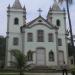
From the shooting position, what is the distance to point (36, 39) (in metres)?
46.5

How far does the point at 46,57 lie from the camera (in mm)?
46188

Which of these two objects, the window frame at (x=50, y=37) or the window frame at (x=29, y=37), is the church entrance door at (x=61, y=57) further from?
the window frame at (x=29, y=37)

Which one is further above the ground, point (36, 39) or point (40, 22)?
point (40, 22)

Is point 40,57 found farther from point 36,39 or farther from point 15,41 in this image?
point 15,41

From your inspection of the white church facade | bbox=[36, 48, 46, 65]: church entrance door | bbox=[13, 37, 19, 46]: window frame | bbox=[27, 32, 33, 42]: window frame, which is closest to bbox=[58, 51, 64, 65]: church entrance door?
the white church facade

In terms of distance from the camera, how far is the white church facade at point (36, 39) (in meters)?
46.2

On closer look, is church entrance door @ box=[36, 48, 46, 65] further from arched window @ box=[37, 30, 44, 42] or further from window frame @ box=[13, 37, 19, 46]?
window frame @ box=[13, 37, 19, 46]

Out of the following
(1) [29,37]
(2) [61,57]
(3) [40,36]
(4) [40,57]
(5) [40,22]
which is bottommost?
(4) [40,57]

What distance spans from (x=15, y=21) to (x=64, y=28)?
878cm

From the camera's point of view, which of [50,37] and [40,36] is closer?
[40,36]

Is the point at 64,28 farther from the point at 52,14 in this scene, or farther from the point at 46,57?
the point at 46,57

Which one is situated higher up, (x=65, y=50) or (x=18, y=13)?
(x=18, y=13)

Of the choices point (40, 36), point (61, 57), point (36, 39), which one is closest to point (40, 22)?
point (40, 36)

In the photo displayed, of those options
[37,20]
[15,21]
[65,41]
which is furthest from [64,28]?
[15,21]
